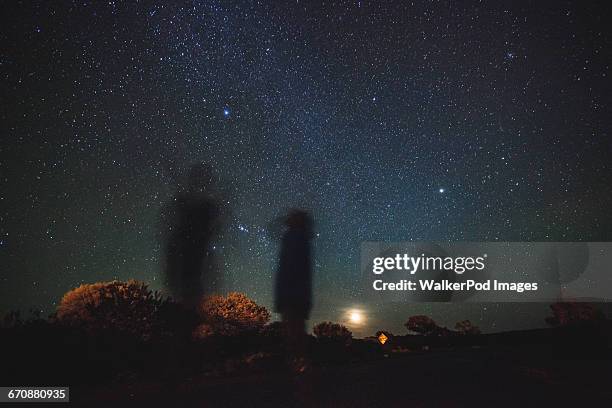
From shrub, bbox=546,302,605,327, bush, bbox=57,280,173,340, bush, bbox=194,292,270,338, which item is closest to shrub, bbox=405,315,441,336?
shrub, bbox=546,302,605,327

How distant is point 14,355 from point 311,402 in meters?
6.09

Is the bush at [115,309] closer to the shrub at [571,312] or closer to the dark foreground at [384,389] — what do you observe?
the dark foreground at [384,389]

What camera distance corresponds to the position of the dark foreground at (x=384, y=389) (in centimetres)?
545

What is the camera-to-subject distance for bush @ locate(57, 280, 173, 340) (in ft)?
36.0

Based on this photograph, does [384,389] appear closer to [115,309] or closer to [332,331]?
[115,309]

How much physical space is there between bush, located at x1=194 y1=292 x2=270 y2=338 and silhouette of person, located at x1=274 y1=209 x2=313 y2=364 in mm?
9722

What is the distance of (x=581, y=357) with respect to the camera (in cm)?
1088

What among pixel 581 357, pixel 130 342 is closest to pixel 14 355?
pixel 130 342

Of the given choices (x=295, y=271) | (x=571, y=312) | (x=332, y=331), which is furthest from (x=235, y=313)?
(x=571, y=312)

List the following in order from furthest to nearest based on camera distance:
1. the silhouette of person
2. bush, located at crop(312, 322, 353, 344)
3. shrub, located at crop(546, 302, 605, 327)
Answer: shrub, located at crop(546, 302, 605, 327)
bush, located at crop(312, 322, 353, 344)
the silhouette of person

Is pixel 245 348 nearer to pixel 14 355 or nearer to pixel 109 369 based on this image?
pixel 109 369

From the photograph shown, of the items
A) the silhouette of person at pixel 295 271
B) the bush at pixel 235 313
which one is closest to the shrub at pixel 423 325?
the bush at pixel 235 313

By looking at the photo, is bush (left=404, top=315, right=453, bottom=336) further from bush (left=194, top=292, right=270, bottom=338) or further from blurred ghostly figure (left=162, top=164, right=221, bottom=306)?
blurred ghostly figure (left=162, top=164, right=221, bottom=306)

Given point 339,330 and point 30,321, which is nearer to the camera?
point 30,321
